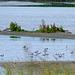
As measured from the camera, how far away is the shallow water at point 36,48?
14141mm

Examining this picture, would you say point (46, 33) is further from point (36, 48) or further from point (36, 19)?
point (36, 19)

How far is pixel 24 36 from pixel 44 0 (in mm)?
119309

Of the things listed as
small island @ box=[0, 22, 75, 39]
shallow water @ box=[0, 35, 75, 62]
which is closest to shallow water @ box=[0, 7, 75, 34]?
small island @ box=[0, 22, 75, 39]

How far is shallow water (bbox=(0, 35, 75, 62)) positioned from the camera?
1414 cm

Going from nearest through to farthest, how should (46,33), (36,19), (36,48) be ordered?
(36,48) < (46,33) < (36,19)

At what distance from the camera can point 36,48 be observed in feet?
58.0

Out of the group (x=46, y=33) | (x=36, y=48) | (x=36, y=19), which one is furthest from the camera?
(x=36, y=19)

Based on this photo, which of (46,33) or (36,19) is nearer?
(46,33)

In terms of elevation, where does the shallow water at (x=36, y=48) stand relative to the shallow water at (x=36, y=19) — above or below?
above

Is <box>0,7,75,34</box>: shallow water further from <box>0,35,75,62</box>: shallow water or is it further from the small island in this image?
<box>0,35,75,62</box>: shallow water

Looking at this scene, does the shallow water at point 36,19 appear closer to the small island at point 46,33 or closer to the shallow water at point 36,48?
the small island at point 46,33

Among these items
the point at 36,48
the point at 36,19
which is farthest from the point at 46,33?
the point at 36,19

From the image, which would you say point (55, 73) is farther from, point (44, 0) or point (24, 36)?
point (44, 0)

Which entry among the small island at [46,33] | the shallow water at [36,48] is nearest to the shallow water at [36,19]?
the small island at [46,33]
